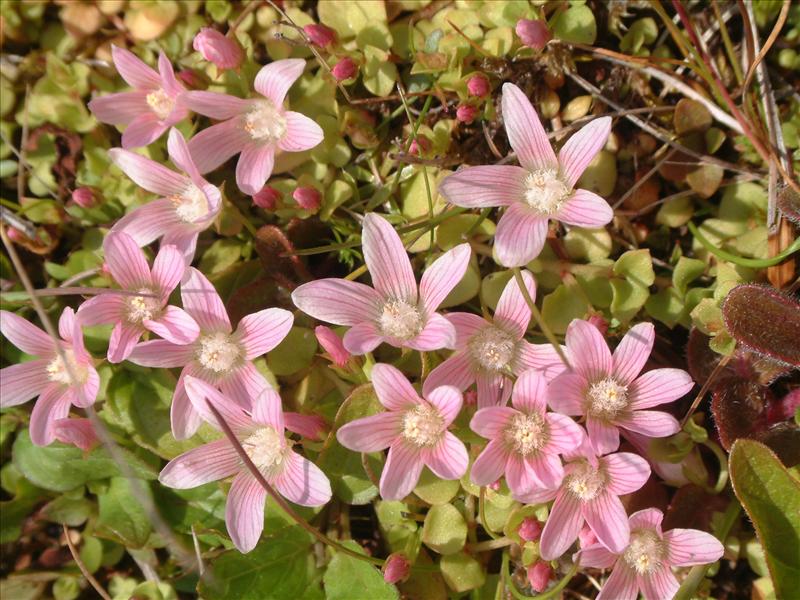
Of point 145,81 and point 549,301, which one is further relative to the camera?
point 145,81

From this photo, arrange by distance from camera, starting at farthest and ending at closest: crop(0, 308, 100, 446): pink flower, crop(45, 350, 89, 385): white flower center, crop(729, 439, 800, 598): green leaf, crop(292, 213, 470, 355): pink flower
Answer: crop(45, 350, 89, 385): white flower center → crop(0, 308, 100, 446): pink flower → crop(729, 439, 800, 598): green leaf → crop(292, 213, 470, 355): pink flower

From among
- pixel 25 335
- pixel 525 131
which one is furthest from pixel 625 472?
pixel 25 335

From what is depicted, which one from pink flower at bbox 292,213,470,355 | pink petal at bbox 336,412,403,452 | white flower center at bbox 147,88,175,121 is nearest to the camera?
pink petal at bbox 336,412,403,452

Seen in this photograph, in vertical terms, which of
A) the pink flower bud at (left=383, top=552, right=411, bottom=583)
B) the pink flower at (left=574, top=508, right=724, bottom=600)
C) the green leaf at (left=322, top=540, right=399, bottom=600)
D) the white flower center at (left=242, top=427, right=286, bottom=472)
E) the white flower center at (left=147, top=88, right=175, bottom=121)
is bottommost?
the green leaf at (left=322, top=540, right=399, bottom=600)

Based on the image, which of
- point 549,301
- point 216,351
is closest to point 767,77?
point 549,301

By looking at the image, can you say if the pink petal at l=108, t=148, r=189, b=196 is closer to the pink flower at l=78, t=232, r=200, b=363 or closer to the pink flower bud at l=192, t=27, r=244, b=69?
the pink flower at l=78, t=232, r=200, b=363

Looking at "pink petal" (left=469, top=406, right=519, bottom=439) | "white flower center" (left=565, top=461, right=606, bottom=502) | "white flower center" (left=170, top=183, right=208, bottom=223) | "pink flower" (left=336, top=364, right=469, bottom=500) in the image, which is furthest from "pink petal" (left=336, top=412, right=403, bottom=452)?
"white flower center" (left=170, top=183, right=208, bottom=223)

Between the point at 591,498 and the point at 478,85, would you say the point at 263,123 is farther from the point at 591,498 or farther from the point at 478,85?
the point at 591,498

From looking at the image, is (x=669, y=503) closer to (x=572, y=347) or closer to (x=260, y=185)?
(x=572, y=347)
